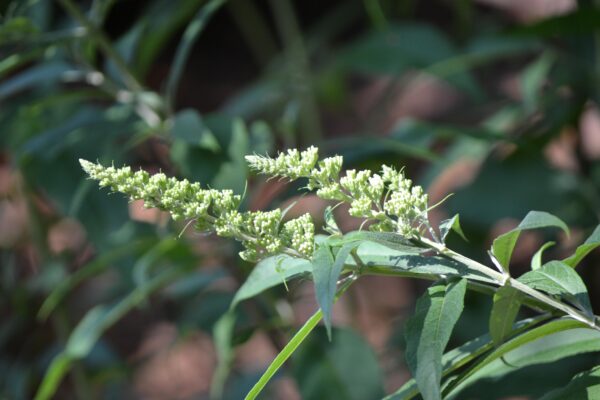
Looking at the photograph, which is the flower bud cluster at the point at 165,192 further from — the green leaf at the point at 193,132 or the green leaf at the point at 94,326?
the green leaf at the point at 94,326

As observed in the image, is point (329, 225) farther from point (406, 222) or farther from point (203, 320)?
point (203, 320)

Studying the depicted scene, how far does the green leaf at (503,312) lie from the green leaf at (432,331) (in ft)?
0.13

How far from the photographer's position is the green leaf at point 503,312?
0.65m

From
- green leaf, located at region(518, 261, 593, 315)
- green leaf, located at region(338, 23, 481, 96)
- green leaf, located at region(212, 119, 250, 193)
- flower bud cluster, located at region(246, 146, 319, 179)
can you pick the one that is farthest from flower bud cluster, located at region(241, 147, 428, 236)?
green leaf, located at region(338, 23, 481, 96)

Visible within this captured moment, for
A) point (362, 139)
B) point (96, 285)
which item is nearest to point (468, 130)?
point (362, 139)

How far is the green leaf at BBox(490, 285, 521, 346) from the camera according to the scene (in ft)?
2.14

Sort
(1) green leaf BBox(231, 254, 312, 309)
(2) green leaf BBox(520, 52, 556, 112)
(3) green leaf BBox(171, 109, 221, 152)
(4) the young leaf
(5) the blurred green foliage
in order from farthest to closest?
(2) green leaf BBox(520, 52, 556, 112), (5) the blurred green foliage, (3) green leaf BBox(171, 109, 221, 152), (1) green leaf BBox(231, 254, 312, 309), (4) the young leaf

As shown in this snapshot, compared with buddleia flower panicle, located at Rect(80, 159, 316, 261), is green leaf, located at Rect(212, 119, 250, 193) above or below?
below

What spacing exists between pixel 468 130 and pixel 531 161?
502 mm

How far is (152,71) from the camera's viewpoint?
317 cm

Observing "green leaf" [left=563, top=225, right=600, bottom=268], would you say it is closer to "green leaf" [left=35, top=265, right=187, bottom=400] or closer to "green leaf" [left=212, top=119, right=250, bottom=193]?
"green leaf" [left=212, top=119, right=250, bottom=193]

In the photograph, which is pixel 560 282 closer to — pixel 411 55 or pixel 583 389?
pixel 583 389

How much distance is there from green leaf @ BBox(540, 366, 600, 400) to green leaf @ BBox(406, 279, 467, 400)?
0.14m

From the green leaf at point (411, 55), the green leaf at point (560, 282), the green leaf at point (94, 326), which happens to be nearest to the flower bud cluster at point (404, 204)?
the green leaf at point (560, 282)
